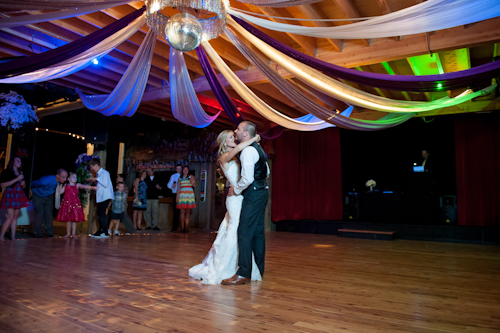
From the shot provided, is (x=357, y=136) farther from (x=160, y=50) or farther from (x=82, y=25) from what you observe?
(x=82, y=25)

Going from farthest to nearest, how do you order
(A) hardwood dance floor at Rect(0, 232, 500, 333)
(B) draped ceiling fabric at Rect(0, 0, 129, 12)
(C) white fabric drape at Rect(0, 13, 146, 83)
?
(C) white fabric drape at Rect(0, 13, 146, 83), (B) draped ceiling fabric at Rect(0, 0, 129, 12), (A) hardwood dance floor at Rect(0, 232, 500, 333)

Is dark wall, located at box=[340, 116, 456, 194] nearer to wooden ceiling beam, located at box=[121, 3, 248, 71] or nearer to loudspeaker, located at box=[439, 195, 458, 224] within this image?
loudspeaker, located at box=[439, 195, 458, 224]

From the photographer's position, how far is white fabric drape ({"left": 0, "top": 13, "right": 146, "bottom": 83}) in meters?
3.42

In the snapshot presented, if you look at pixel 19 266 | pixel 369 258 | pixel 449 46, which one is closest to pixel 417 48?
pixel 449 46

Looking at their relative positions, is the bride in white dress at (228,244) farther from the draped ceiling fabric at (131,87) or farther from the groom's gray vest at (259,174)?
the draped ceiling fabric at (131,87)

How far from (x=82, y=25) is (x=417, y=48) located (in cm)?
392

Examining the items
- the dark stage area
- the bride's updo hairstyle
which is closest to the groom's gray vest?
the bride's updo hairstyle

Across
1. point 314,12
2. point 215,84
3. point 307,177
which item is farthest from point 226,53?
point 307,177

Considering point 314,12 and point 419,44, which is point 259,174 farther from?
point 419,44

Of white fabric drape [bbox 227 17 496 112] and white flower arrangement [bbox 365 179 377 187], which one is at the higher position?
white fabric drape [bbox 227 17 496 112]

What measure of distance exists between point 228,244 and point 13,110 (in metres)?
5.21

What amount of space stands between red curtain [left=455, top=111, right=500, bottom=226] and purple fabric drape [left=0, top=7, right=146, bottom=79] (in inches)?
264

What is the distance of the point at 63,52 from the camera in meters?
3.15

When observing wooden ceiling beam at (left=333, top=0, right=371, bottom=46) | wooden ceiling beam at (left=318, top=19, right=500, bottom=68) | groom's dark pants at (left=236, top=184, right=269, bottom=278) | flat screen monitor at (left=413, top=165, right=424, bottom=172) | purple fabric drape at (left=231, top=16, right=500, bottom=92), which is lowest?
groom's dark pants at (left=236, top=184, right=269, bottom=278)
